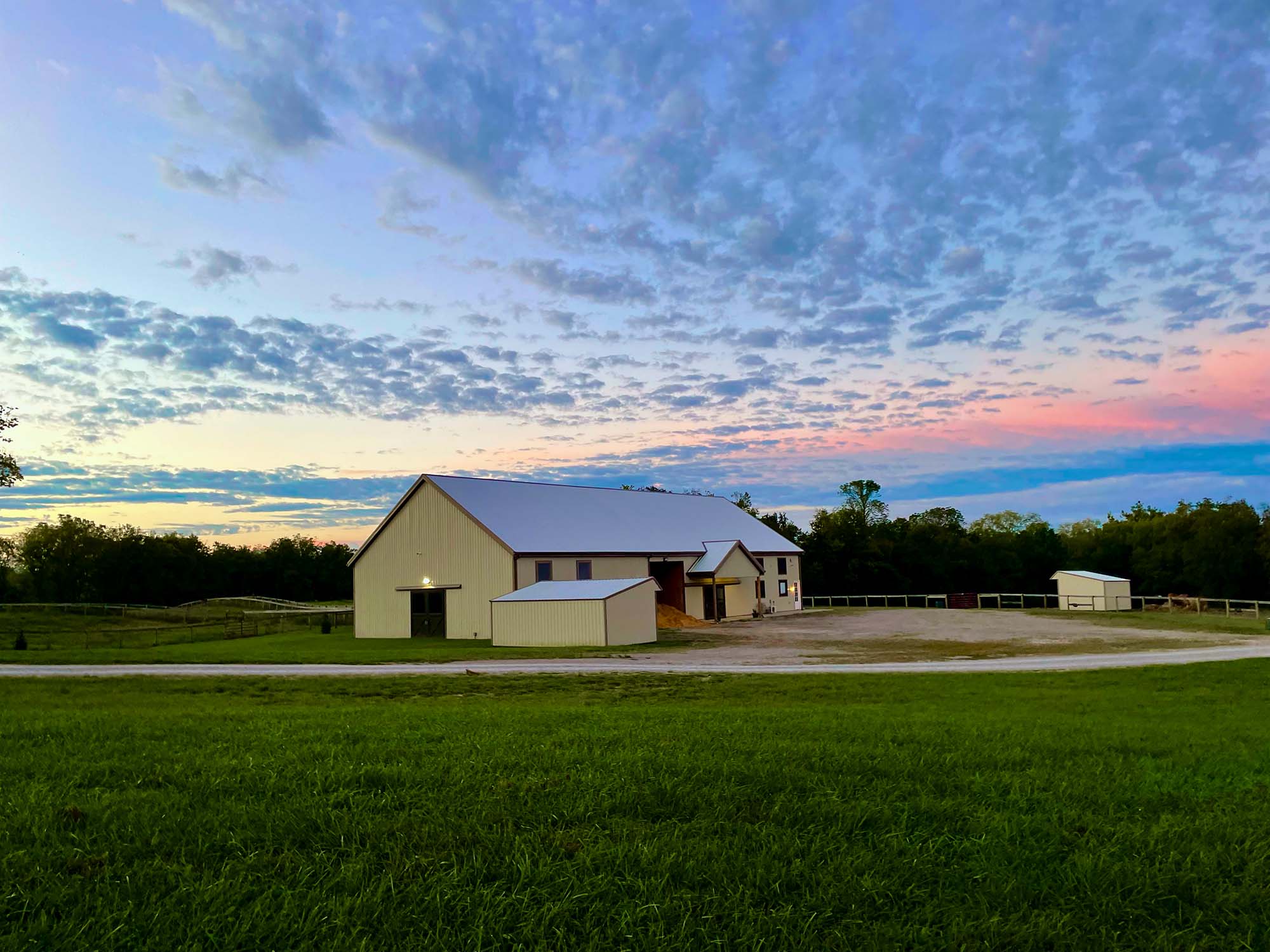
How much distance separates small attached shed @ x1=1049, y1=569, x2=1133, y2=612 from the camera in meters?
52.0

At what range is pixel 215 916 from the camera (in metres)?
4.12

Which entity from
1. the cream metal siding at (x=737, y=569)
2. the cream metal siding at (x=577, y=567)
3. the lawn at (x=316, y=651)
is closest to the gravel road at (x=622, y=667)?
the lawn at (x=316, y=651)

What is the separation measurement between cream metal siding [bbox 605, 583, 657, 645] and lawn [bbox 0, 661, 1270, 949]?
85.5 ft

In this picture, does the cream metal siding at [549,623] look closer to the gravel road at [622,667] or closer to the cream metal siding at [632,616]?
the cream metal siding at [632,616]

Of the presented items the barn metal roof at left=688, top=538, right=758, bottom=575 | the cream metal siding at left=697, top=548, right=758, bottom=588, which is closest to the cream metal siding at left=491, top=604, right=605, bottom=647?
the barn metal roof at left=688, top=538, right=758, bottom=575

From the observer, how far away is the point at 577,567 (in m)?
44.3

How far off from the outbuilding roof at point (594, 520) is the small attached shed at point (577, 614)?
4.18 m

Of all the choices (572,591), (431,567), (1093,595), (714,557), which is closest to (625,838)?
(572,591)

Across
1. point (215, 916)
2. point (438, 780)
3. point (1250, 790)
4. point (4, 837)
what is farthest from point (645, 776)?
point (1250, 790)

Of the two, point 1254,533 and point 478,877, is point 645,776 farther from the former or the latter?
point 1254,533

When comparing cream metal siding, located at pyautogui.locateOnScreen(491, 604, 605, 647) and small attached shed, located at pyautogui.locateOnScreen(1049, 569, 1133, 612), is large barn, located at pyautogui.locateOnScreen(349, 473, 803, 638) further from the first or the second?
small attached shed, located at pyautogui.locateOnScreen(1049, 569, 1133, 612)

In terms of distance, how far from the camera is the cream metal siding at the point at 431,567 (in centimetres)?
4122

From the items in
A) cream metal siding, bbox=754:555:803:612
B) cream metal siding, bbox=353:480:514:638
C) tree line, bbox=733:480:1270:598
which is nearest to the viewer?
cream metal siding, bbox=353:480:514:638

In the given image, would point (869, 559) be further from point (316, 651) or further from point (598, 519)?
point (316, 651)
